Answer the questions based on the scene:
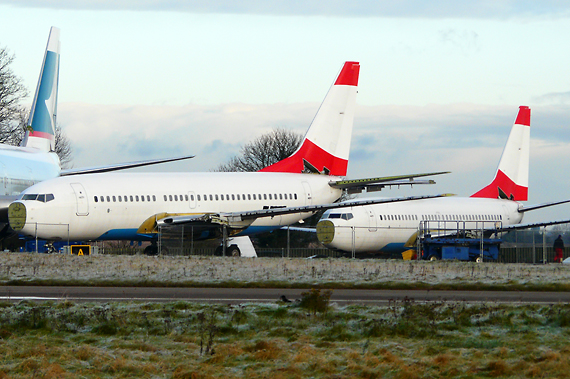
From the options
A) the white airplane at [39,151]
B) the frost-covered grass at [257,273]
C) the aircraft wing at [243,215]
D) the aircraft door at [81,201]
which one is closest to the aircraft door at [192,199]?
the aircraft wing at [243,215]

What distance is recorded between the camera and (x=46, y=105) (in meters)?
50.2

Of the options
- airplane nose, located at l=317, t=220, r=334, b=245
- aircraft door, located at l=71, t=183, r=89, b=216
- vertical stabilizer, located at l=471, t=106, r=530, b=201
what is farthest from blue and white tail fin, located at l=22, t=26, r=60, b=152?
vertical stabilizer, located at l=471, t=106, r=530, b=201

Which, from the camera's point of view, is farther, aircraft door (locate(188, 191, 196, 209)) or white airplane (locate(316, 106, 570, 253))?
white airplane (locate(316, 106, 570, 253))

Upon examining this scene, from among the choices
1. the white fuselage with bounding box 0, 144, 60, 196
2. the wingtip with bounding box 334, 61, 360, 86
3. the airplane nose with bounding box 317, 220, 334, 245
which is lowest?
the airplane nose with bounding box 317, 220, 334, 245

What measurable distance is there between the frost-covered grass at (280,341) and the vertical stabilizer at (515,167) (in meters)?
46.5

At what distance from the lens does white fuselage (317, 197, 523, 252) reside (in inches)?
1725

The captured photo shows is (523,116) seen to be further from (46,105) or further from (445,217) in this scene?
(46,105)

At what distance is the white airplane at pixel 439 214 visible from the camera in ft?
145

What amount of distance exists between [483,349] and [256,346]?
3009 mm

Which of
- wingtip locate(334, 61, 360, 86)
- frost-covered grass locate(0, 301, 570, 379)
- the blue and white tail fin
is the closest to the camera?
frost-covered grass locate(0, 301, 570, 379)

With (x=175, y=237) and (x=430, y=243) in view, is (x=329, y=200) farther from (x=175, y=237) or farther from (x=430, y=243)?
(x=175, y=237)

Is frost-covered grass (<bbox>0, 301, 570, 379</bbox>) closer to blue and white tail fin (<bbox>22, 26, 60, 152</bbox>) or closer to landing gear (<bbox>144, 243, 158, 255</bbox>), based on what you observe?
landing gear (<bbox>144, 243, 158, 255</bbox>)

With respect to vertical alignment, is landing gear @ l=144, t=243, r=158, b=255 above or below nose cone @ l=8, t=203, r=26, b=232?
below

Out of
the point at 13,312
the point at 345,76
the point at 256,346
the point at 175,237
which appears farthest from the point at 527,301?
the point at 345,76
